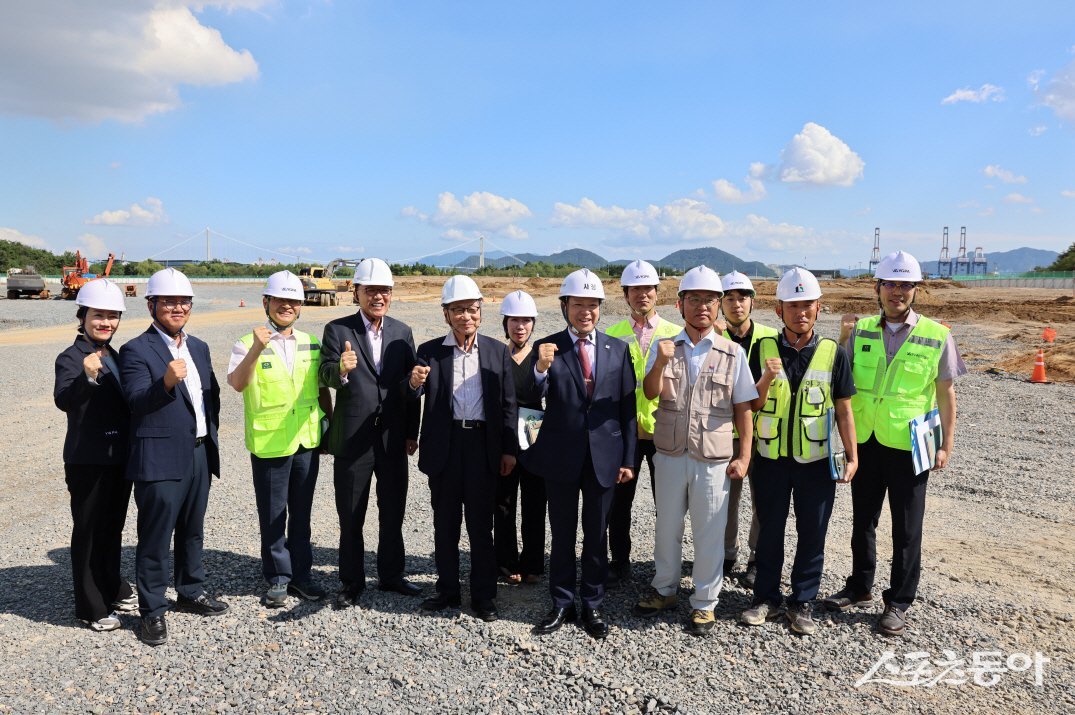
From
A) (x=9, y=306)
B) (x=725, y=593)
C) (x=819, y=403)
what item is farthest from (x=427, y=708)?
(x=9, y=306)

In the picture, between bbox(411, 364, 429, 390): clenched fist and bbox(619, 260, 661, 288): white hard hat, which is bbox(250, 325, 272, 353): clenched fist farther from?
bbox(619, 260, 661, 288): white hard hat

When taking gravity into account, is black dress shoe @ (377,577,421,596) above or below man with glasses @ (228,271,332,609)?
below

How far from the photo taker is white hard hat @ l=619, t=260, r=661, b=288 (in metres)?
4.96

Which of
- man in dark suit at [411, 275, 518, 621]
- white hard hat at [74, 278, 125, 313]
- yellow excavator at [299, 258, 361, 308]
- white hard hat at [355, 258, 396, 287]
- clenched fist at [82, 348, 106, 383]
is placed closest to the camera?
clenched fist at [82, 348, 106, 383]

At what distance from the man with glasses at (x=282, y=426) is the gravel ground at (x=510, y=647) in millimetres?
347

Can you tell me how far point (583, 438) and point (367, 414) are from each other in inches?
57.9

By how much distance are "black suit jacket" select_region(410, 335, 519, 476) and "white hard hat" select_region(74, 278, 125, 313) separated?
1.91 metres

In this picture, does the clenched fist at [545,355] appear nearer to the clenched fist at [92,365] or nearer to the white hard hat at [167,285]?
the white hard hat at [167,285]

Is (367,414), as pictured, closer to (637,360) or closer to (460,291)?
(460,291)

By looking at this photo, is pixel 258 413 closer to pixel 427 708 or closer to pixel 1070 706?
pixel 427 708

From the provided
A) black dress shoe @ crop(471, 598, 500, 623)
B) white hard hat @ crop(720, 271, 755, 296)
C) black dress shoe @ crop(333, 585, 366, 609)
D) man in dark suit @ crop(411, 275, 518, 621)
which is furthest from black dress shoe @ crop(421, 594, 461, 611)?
white hard hat @ crop(720, 271, 755, 296)

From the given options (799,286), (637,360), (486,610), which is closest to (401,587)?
(486,610)

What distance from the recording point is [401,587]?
493 centimetres

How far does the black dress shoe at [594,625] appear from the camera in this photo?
4.31 metres
